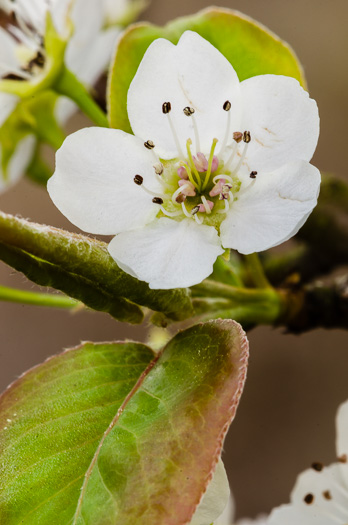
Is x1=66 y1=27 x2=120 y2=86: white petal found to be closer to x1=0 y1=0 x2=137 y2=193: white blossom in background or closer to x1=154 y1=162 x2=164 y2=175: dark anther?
x1=0 y1=0 x2=137 y2=193: white blossom in background

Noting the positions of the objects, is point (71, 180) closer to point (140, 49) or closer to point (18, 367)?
point (140, 49)

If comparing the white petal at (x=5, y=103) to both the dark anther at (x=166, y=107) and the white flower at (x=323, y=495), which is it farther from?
the white flower at (x=323, y=495)

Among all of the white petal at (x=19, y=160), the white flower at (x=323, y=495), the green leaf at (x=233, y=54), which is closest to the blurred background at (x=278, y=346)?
the white petal at (x=19, y=160)

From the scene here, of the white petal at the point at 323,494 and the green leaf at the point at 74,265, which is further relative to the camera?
the white petal at the point at 323,494

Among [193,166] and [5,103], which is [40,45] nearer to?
[5,103]

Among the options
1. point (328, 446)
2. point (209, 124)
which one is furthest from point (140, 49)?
point (328, 446)

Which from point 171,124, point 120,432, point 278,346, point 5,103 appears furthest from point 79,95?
point 278,346

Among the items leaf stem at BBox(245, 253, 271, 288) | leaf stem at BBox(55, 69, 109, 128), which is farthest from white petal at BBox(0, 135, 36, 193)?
leaf stem at BBox(245, 253, 271, 288)
